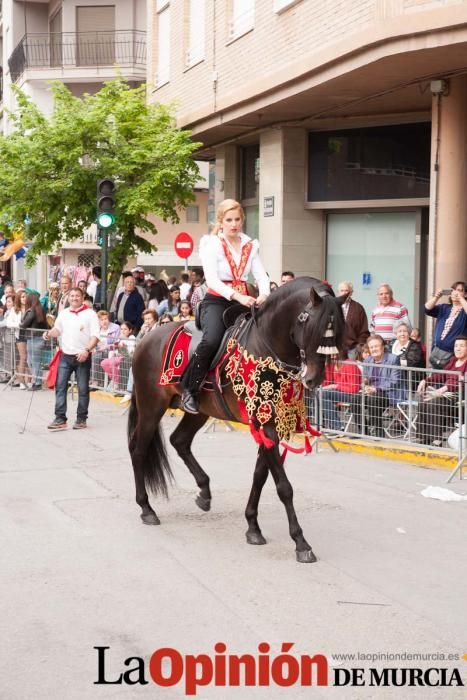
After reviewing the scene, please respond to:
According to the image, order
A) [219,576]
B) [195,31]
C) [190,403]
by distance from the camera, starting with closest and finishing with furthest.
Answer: [219,576]
[190,403]
[195,31]

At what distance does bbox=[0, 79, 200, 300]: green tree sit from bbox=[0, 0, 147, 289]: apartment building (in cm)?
1517

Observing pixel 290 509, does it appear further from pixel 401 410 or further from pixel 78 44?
pixel 78 44

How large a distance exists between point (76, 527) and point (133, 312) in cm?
1166

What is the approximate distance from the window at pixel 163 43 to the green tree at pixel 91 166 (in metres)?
1.71

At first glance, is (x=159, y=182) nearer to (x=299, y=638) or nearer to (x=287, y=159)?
(x=287, y=159)

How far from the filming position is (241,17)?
19422mm

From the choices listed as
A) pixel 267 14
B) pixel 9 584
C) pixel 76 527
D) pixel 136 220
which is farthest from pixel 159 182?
pixel 9 584

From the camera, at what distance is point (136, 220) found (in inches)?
866

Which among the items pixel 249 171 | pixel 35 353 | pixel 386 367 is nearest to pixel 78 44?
pixel 249 171

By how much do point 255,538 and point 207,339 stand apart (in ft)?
5.28

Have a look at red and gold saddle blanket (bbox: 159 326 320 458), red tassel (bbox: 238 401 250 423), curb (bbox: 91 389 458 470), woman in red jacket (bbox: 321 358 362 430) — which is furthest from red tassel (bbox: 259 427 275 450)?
woman in red jacket (bbox: 321 358 362 430)

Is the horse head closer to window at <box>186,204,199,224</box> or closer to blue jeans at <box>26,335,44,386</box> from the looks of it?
blue jeans at <box>26,335,44,386</box>

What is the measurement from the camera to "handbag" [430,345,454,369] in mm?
11930

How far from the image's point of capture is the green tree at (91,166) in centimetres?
2119
